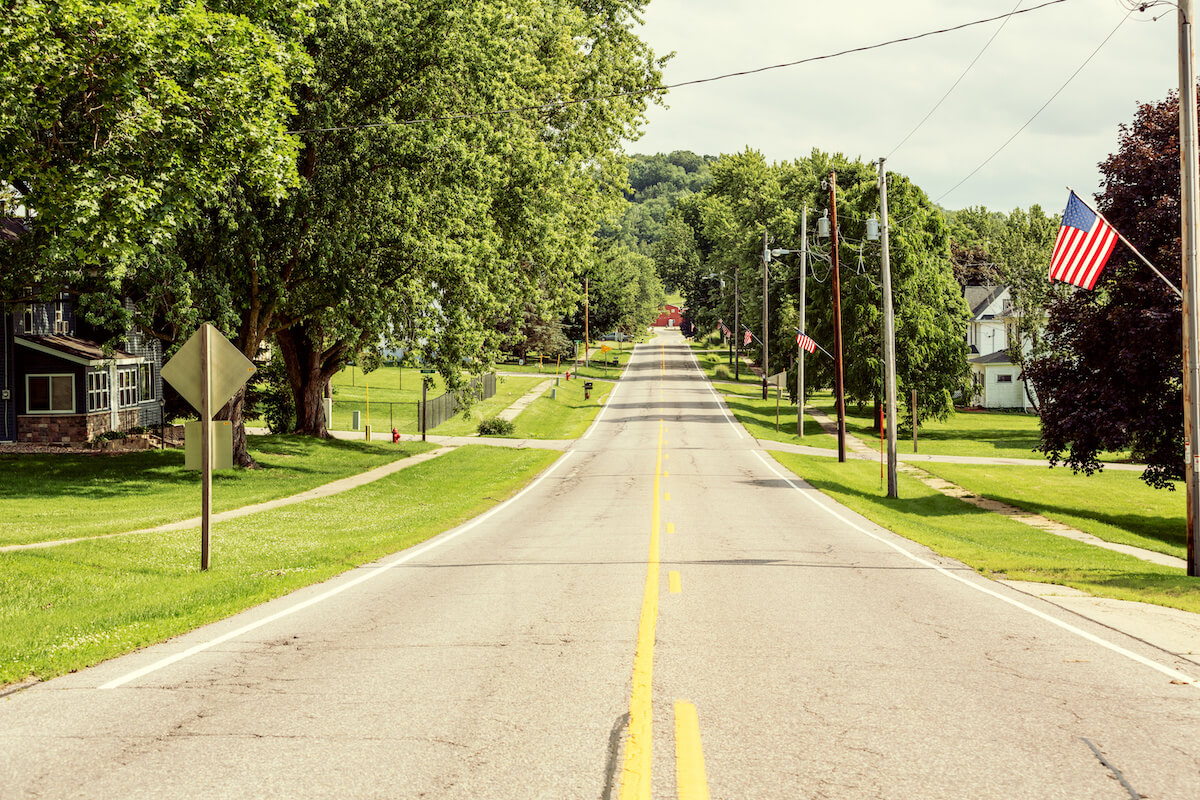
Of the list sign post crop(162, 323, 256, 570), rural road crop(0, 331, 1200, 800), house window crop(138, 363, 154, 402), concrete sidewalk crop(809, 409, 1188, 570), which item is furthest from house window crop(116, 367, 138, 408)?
rural road crop(0, 331, 1200, 800)

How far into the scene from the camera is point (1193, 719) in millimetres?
6465

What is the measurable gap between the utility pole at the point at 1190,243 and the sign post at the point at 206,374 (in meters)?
14.9

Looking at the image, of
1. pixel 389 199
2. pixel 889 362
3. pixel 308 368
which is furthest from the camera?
pixel 308 368

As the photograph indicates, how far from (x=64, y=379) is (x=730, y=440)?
2959cm

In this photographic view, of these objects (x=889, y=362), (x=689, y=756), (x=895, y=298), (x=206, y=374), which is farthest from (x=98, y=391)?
(x=895, y=298)

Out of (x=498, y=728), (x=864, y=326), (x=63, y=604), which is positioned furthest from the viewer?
(x=864, y=326)

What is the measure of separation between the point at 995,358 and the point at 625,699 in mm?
72198

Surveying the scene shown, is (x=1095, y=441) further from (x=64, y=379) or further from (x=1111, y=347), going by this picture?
(x=64, y=379)

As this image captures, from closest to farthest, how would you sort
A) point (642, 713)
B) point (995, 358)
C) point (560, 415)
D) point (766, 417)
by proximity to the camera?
point (642, 713) < point (766, 417) < point (560, 415) < point (995, 358)

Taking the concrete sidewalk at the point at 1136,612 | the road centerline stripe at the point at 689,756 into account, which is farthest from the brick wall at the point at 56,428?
the road centerline stripe at the point at 689,756

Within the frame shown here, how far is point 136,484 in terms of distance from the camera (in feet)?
88.6

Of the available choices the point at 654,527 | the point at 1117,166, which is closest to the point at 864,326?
the point at 1117,166

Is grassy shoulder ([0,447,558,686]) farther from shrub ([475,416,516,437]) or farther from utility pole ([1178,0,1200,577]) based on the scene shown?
shrub ([475,416,516,437])

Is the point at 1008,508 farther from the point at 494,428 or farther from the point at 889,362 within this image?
the point at 494,428
